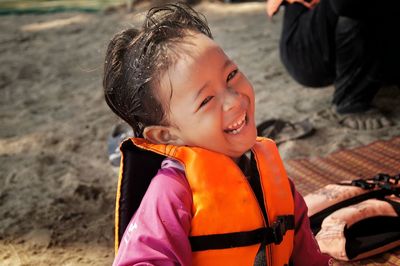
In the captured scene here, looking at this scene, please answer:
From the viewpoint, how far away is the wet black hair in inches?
55.5

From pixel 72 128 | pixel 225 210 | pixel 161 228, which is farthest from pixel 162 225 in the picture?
Result: pixel 72 128

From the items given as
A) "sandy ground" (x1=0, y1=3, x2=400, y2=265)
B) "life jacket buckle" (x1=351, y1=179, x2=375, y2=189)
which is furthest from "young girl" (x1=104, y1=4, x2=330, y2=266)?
"life jacket buckle" (x1=351, y1=179, x2=375, y2=189)

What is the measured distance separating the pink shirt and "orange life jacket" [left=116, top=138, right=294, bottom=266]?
36 mm

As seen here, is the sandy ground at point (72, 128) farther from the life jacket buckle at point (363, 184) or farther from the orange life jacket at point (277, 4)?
the life jacket buckle at point (363, 184)

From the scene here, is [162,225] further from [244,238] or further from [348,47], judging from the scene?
[348,47]

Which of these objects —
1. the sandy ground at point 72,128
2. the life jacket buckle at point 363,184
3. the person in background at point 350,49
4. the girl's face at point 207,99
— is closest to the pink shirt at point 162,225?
the girl's face at point 207,99

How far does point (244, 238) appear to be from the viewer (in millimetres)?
1442

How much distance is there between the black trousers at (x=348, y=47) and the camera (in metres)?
2.95

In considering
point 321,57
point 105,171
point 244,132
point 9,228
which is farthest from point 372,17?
point 9,228

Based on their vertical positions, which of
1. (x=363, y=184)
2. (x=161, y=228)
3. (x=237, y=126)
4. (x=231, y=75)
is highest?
(x=231, y=75)

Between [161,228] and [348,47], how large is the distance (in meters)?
2.04

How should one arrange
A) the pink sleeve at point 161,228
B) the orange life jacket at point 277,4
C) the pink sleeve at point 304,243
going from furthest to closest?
the orange life jacket at point 277,4 < the pink sleeve at point 304,243 < the pink sleeve at point 161,228

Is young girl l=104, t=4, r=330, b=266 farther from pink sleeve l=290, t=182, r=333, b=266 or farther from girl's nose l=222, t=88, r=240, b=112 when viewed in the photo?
pink sleeve l=290, t=182, r=333, b=266

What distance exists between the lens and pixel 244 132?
146 centimetres
